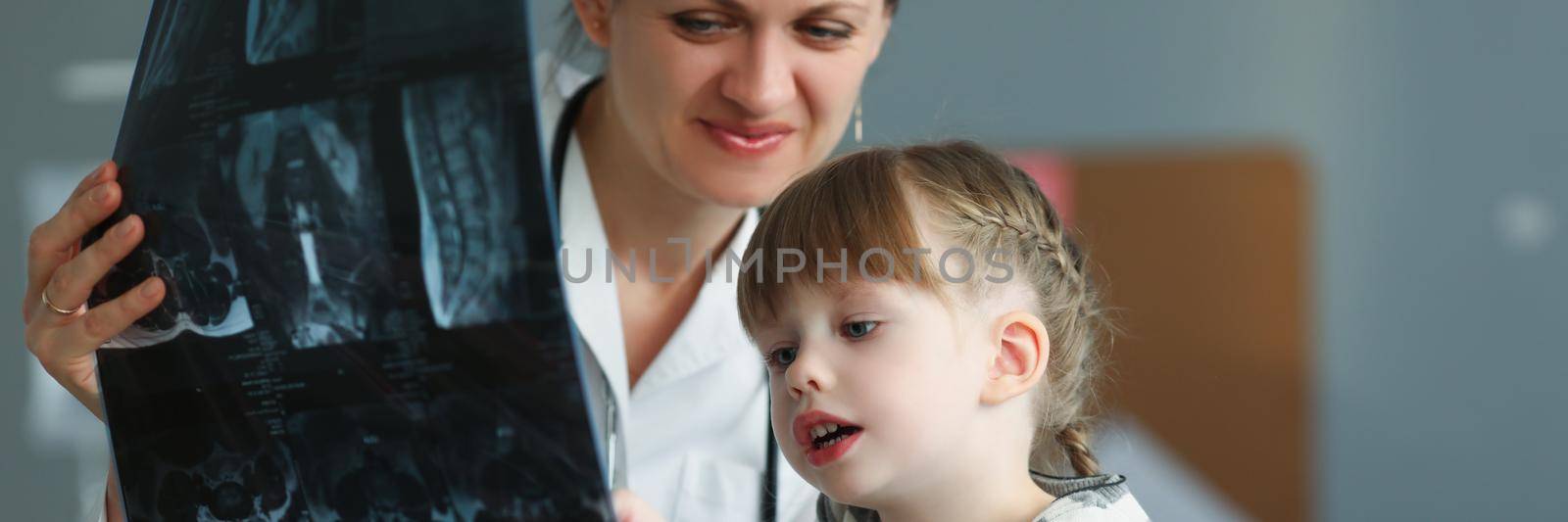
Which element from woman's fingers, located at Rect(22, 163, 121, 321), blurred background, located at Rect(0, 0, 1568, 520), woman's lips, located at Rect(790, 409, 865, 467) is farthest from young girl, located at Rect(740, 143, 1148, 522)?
blurred background, located at Rect(0, 0, 1568, 520)

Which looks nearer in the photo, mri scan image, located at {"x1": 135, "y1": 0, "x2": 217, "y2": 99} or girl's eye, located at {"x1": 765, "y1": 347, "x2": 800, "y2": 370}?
mri scan image, located at {"x1": 135, "y1": 0, "x2": 217, "y2": 99}

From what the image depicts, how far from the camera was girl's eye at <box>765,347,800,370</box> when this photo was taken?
76cm

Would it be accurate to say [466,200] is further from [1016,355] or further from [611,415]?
[611,415]

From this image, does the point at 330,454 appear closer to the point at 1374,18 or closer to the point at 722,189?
the point at 722,189

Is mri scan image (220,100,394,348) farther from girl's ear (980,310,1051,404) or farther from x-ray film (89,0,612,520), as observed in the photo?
girl's ear (980,310,1051,404)

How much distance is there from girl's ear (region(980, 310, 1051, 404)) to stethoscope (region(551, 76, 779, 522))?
0.18m

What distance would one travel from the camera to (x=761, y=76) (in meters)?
0.94

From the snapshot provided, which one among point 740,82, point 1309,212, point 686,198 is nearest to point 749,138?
point 740,82

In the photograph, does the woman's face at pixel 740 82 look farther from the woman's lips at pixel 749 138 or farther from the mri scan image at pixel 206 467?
the mri scan image at pixel 206 467

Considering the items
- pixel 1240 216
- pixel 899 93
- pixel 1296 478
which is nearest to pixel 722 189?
pixel 899 93

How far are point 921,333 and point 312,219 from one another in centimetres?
33

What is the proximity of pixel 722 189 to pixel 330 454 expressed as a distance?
0.46 m

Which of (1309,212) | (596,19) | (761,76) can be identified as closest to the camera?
(761,76)

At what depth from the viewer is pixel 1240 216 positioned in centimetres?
269
